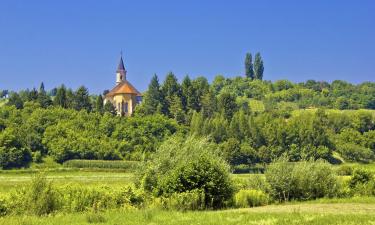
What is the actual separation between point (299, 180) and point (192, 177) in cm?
857

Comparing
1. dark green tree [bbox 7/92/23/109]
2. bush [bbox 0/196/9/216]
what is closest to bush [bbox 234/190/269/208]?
bush [bbox 0/196/9/216]

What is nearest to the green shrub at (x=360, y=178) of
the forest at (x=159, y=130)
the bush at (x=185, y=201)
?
the bush at (x=185, y=201)

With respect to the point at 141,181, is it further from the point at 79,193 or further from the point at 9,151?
the point at 9,151

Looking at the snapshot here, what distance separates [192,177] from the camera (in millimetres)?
26516

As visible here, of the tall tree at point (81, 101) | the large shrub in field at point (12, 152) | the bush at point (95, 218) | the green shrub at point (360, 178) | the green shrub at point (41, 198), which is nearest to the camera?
the bush at point (95, 218)

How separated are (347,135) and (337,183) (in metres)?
100

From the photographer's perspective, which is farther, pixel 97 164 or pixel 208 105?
pixel 208 105

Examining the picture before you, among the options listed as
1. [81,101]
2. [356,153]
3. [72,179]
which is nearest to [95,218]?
[72,179]

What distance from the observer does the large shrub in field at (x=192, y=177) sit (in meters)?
26.5

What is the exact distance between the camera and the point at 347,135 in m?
128

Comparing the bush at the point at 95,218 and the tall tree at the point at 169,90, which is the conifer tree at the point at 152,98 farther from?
the bush at the point at 95,218

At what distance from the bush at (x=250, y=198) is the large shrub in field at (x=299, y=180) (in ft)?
4.28

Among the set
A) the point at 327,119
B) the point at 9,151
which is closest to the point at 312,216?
the point at 9,151

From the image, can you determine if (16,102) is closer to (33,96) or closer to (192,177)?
(33,96)
